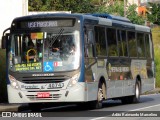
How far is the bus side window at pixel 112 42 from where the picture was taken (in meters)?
23.2

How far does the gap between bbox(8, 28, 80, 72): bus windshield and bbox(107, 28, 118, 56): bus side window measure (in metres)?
3.05

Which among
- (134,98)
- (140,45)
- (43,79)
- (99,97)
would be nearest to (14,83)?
(43,79)

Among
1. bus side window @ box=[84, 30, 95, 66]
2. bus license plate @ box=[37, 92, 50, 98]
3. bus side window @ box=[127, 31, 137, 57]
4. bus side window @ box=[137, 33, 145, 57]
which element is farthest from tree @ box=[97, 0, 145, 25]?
bus license plate @ box=[37, 92, 50, 98]

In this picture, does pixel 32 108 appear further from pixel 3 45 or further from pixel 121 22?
pixel 121 22

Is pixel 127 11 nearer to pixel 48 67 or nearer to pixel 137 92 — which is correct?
pixel 137 92

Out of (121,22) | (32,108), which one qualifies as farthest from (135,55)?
(32,108)

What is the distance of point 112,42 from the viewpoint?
23.6 meters

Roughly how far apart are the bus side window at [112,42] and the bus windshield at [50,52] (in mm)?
3049

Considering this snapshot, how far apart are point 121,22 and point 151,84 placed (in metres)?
4.79

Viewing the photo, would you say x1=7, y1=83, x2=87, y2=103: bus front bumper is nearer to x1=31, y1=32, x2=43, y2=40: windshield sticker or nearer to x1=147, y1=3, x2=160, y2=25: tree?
x1=31, y1=32, x2=43, y2=40: windshield sticker

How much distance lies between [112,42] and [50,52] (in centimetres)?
390

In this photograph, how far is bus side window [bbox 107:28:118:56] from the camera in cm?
2322

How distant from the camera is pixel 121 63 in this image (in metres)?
24.5

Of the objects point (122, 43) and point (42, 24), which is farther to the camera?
point (122, 43)
